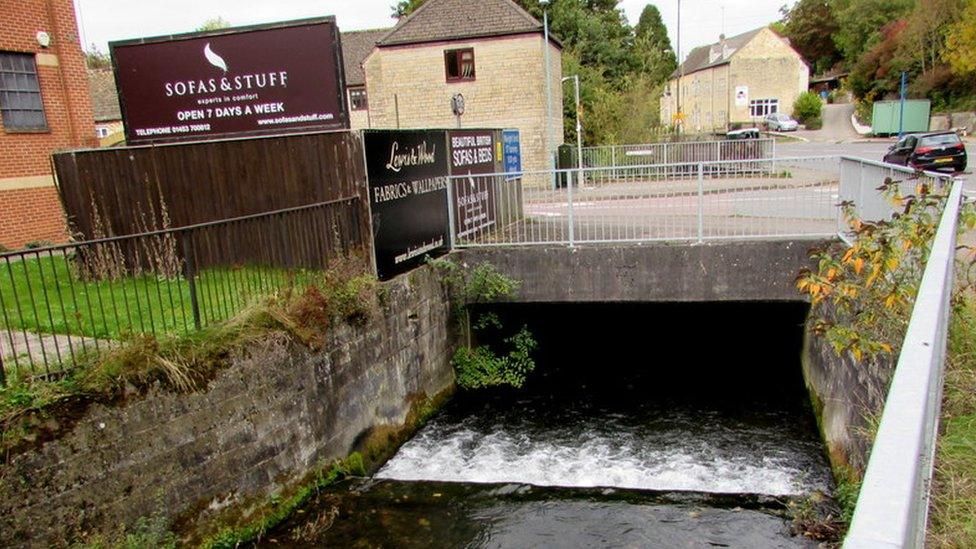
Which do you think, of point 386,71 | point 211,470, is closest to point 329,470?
point 211,470

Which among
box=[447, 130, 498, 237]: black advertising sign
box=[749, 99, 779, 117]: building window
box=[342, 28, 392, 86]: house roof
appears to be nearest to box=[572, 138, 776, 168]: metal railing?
box=[447, 130, 498, 237]: black advertising sign

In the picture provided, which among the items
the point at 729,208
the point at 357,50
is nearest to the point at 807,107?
the point at 357,50

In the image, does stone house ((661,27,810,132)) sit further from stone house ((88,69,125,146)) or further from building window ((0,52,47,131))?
building window ((0,52,47,131))

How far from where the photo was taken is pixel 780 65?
65.2 metres

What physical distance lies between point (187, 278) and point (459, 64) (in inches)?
844

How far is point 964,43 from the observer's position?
42656 mm

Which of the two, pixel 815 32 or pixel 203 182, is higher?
pixel 815 32

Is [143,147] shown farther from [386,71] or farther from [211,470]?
[386,71]

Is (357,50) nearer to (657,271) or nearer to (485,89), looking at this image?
(485,89)

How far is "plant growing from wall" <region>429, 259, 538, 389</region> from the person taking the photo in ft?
36.1

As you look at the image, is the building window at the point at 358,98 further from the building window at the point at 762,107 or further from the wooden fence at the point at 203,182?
the building window at the point at 762,107

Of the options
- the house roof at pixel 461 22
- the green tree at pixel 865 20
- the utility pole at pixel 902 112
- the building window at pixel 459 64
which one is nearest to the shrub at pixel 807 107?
the green tree at pixel 865 20

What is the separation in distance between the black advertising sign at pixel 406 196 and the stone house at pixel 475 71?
634 inches

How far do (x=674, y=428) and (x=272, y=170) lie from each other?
6629 millimetres
